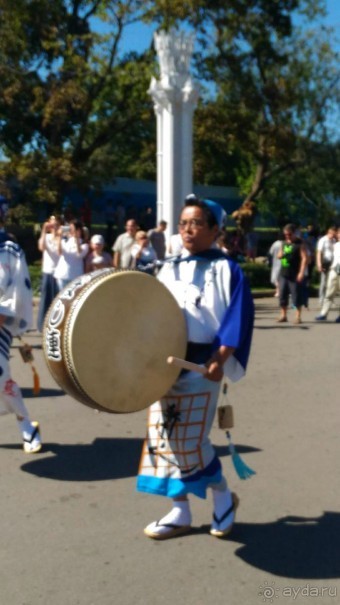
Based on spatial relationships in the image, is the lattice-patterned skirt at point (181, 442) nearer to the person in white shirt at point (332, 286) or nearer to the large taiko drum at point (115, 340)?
the large taiko drum at point (115, 340)

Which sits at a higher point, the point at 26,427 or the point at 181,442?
the point at 181,442

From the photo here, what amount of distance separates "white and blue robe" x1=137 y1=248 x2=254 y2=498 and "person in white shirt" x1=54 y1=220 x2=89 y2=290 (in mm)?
6497

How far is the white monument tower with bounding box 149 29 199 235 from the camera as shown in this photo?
1958 centimetres

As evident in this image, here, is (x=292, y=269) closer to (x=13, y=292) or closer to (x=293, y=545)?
(x=13, y=292)

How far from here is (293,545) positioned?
177 inches

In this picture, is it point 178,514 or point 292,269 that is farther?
point 292,269

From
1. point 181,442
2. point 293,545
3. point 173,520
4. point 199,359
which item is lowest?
point 293,545

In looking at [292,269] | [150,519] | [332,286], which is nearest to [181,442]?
[150,519]

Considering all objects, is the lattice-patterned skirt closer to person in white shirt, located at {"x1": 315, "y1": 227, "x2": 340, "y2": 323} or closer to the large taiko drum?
the large taiko drum

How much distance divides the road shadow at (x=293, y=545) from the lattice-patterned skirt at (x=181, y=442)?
40cm

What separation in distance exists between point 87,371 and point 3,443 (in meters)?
2.75

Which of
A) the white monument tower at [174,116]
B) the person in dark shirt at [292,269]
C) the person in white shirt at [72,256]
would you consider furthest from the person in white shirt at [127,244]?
the white monument tower at [174,116]

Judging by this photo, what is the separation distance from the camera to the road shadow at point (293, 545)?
420 cm

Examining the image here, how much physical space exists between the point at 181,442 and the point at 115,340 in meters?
0.63
